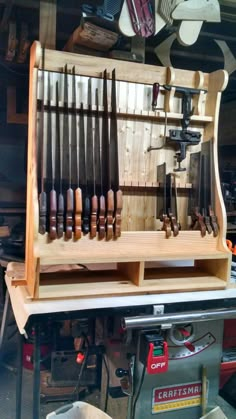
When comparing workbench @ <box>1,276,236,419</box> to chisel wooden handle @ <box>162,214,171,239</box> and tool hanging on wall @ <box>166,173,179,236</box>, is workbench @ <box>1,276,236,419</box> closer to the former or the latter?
chisel wooden handle @ <box>162,214,171,239</box>

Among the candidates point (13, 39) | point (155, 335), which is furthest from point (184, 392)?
point (13, 39)

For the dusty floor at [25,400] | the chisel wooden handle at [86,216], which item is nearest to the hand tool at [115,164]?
the chisel wooden handle at [86,216]

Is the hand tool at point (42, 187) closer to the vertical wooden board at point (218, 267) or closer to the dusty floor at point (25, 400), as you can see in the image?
the vertical wooden board at point (218, 267)

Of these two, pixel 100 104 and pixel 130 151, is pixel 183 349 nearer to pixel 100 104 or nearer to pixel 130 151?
pixel 130 151

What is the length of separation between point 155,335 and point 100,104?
926 mm

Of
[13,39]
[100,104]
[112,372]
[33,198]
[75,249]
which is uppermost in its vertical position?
[13,39]

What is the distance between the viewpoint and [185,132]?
5.30 feet

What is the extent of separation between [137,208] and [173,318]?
55 cm

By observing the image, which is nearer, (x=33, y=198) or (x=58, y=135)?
(x=33, y=198)

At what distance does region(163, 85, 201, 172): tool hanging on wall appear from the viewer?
63.7 inches

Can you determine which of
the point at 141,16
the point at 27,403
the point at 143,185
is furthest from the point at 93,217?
the point at 27,403

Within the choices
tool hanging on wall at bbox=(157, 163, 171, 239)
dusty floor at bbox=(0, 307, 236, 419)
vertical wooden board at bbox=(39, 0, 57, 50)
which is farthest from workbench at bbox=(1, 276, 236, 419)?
vertical wooden board at bbox=(39, 0, 57, 50)

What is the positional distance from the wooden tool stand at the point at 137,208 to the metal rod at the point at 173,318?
0.12 metres

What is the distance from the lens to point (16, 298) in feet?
4.45
